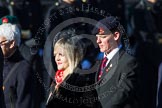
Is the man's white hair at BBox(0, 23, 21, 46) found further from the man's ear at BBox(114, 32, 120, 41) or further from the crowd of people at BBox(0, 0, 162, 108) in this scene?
the man's ear at BBox(114, 32, 120, 41)

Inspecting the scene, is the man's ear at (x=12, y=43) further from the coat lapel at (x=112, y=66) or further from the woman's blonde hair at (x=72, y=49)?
the coat lapel at (x=112, y=66)

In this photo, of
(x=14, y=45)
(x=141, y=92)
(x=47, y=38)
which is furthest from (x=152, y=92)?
(x=14, y=45)

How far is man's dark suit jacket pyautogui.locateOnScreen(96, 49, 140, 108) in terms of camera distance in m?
7.53

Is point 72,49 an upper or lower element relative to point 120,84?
upper

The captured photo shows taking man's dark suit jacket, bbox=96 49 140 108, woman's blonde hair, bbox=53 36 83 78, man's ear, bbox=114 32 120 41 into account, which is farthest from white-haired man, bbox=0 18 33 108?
man's ear, bbox=114 32 120 41

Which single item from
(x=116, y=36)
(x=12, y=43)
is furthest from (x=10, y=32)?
(x=116, y=36)

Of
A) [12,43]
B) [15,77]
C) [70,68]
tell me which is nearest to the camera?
[70,68]

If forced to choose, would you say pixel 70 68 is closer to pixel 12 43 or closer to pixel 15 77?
pixel 15 77

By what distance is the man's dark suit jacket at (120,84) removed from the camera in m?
7.53

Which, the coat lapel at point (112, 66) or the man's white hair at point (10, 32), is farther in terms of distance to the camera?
the man's white hair at point (10, 32)

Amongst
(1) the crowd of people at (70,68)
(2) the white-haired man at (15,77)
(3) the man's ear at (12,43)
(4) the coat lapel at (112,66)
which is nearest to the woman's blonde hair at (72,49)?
(1) the crowd of people at (70,68)

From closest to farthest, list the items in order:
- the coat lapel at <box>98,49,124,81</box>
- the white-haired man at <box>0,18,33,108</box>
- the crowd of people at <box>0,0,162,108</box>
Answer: the crowd of people at <box>0,0,162,108</box>, the coat lapel at <box>98,49,124,81</box>, the white-haired man at <box>0,18,33,108</box>

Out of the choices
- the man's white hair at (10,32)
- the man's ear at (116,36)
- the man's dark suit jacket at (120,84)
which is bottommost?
the man's dark suit jacket at (120,84)

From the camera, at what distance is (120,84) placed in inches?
299
